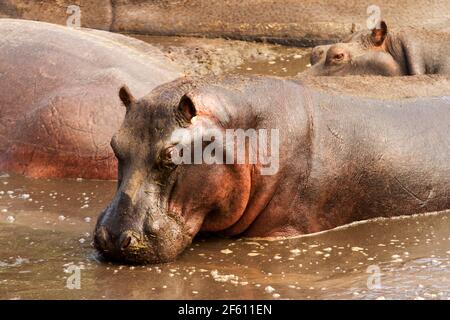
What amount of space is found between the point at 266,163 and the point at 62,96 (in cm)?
194

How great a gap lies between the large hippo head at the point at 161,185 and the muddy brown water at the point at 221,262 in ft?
0.40

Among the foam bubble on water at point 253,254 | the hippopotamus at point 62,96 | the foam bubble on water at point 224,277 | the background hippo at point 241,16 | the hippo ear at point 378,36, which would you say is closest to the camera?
the foam bubble on water at point 224,277

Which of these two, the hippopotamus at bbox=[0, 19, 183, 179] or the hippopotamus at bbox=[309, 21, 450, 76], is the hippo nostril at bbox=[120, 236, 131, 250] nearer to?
the hippopotamus at bbox=[0, 19, 183, 179]

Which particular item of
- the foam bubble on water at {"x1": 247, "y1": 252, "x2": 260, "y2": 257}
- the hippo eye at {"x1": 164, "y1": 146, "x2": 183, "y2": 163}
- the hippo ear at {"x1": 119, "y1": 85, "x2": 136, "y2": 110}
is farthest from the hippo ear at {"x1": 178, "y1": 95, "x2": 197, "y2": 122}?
the foam bubble on water at {"x1": 247, "y1": 252, "x2": 260, "y2": 257}

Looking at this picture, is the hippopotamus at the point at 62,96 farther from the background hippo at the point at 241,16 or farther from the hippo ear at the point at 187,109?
the background hippo at the point at 241,16

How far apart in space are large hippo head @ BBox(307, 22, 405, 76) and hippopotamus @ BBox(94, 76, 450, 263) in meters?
2.15

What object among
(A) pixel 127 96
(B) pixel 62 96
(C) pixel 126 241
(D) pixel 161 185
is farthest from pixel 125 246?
(B) pixel 62 96

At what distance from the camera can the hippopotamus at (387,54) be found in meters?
9.09

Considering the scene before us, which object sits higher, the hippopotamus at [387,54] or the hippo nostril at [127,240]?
the hippopotamus at [387,54]

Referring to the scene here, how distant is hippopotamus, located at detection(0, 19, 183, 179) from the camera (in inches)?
289

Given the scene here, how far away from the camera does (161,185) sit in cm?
572

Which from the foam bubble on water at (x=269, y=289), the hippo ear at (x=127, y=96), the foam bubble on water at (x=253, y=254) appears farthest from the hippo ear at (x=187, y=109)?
the foam bubble on water at (x=269, y=289)

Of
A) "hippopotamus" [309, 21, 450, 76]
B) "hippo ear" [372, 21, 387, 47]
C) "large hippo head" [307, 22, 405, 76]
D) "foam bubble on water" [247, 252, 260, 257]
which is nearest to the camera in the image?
"foam bubble on water" [247, 252, 260, 257]

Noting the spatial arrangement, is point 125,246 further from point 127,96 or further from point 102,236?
point 127,96
